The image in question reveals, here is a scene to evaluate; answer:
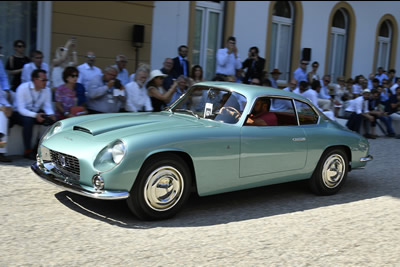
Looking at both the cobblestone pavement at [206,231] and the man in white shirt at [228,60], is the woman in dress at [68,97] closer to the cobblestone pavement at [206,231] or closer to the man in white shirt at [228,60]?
the cobblestone pavement at [206,231]

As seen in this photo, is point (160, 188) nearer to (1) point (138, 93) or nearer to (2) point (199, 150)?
(2) point (199, 150)

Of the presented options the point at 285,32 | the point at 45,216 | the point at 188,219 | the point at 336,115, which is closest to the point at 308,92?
the point at 336,115

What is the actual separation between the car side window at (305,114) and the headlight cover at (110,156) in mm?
2562

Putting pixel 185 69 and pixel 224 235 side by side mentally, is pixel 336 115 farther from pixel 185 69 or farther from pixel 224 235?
pixel 224 235

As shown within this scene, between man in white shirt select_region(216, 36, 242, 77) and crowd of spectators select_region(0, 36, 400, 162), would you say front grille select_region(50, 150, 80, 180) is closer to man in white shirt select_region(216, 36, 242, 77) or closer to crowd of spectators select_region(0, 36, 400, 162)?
crowd of spectators select_region(0, 36, 400, 162)

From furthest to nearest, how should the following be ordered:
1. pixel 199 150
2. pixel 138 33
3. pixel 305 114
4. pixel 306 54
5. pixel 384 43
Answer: pixel 384 43, pixel 306 54, pixel 138 33, pixel 305 114, pixel 199 150

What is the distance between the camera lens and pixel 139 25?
11.2 m

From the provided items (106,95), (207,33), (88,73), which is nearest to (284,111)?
(106,95)

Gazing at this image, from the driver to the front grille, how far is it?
1.95 meters

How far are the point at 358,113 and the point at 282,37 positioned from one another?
4867mm

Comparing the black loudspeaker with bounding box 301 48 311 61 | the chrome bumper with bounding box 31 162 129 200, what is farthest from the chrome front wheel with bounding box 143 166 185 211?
the black loudspeaker with bounding box 301 48 311 61

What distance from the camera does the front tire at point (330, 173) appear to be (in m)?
6.08

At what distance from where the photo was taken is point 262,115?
222 inches

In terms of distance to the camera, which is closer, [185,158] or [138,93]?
[185,158]
